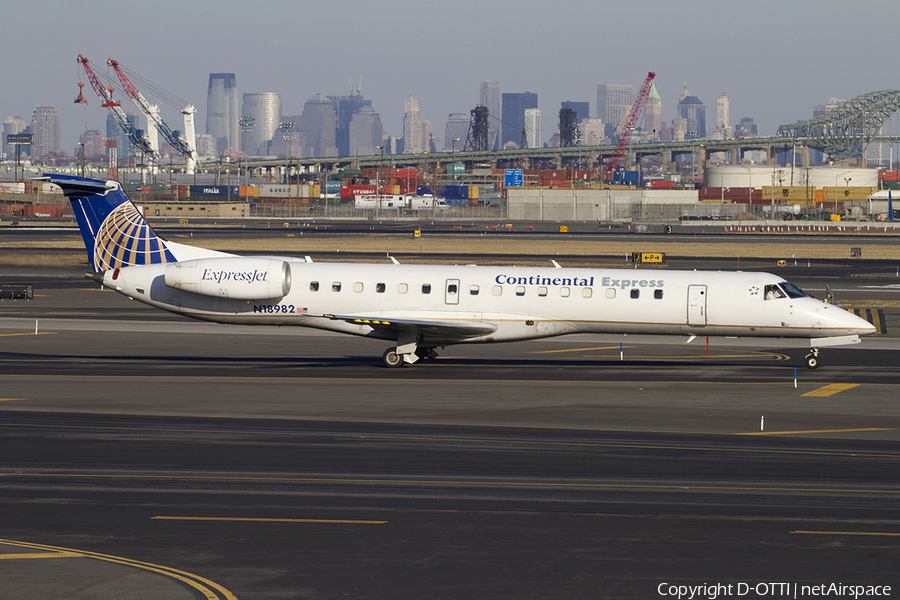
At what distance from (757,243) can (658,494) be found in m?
85.4

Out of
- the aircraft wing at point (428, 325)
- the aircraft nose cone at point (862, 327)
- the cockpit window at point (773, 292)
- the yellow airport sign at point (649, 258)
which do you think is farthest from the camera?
the yellow airport sign at point (649, 258)

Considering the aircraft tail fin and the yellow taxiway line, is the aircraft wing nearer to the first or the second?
the aircraft tail fin

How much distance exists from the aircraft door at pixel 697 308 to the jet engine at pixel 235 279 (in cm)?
1338

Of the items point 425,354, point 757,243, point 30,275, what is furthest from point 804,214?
point 425,354

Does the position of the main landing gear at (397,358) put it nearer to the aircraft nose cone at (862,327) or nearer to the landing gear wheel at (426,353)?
the landing gear wheel at (426,353)

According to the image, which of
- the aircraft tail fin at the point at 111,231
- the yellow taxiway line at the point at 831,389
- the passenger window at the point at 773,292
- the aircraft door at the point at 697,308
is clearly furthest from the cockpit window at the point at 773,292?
the aircraft tail fin at the point at 111,231

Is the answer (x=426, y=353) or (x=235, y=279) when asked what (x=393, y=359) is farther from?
(x=235, y=279)

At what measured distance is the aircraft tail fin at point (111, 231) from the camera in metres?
34.9

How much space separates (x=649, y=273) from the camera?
33688 millimetres

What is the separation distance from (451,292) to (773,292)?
10.6m

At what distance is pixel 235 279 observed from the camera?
33.5m

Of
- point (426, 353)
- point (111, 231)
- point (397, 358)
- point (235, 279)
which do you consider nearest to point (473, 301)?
point (426, 353)

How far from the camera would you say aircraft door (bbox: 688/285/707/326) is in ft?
107

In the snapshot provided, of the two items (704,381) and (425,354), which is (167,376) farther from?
(704,381)
